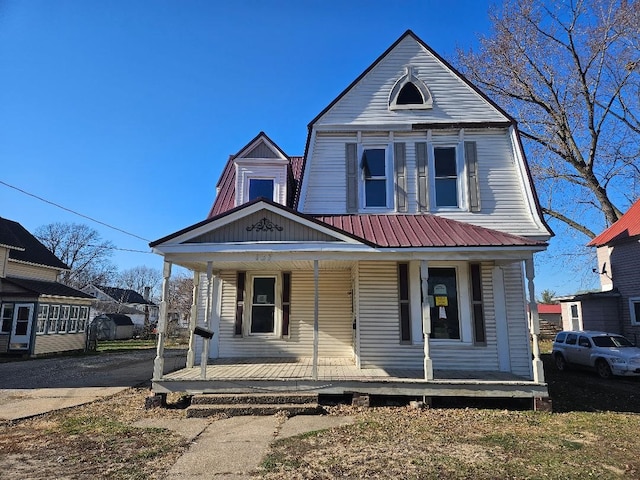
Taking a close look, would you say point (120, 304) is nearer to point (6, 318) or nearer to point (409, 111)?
point (6, 318)

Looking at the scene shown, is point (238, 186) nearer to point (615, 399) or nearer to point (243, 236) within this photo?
point (243, 236)

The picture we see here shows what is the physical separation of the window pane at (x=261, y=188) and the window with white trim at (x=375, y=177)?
281cm

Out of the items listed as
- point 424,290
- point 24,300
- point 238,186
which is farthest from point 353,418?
point 24,300

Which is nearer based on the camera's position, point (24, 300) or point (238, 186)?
point (238, 186)

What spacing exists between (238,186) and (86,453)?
770cm

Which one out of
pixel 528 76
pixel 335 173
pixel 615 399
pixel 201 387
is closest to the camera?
pixel 201 387

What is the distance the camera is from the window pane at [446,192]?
1073 centimetres

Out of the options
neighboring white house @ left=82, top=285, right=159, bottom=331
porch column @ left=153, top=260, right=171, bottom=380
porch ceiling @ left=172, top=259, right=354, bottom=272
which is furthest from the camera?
neighboring white house @ left=82, top=285, right=159, bottom=331

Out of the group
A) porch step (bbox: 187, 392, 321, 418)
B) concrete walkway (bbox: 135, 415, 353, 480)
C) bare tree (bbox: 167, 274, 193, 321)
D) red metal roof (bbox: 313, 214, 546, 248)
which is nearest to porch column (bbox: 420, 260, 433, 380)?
red metal roof (bbox: 313, 214, 546, 248)

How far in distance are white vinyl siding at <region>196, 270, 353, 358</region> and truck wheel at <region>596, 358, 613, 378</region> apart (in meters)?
8.89

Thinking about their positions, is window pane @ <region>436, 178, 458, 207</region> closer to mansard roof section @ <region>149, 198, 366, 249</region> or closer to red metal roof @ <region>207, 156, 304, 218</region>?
mansard roof section @ <region>149, 198, 366, 249</region>

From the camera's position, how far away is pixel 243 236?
27.7 ft

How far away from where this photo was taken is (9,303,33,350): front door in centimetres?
1961

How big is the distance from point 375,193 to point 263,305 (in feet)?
14.2
